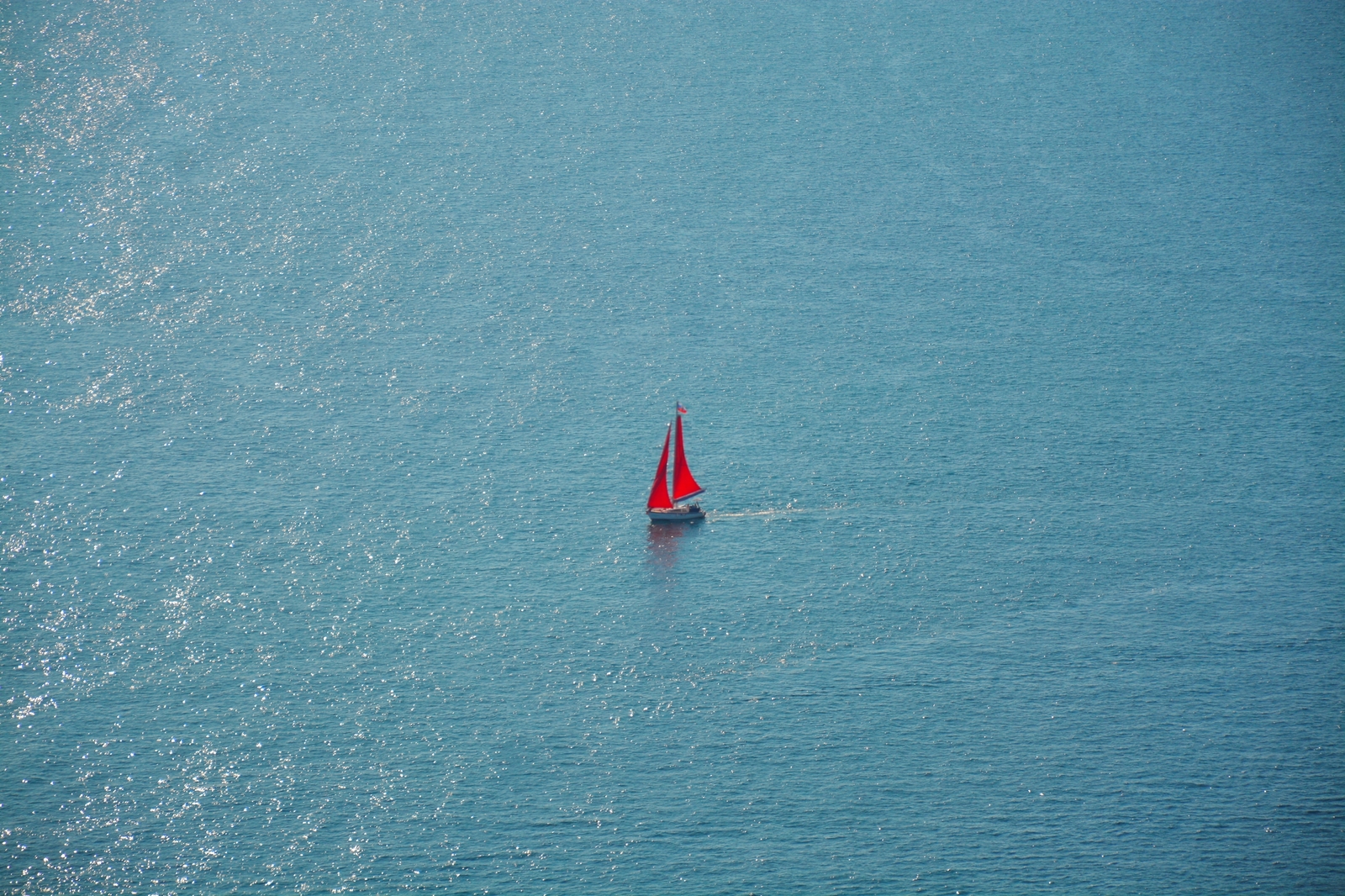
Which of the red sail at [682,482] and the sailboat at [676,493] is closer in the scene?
the sailboat at [676,493]

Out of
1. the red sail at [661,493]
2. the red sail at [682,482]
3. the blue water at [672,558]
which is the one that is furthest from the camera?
the red sail at [682,482]

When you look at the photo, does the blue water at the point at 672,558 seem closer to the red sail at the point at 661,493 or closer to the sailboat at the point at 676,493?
the sailboat at the point at 676,493

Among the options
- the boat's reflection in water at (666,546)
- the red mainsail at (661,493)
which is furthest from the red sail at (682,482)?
the boat's reflection in water at (666,546)

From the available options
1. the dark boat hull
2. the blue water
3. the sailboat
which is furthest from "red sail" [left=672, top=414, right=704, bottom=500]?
the blue water

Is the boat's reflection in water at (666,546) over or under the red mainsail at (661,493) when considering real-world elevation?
under

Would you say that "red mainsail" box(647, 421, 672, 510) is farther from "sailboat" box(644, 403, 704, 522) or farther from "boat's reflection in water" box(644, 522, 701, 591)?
"boat's reflection in water" box(644, 522, 701, 591)

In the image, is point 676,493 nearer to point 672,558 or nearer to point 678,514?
point 678,514
